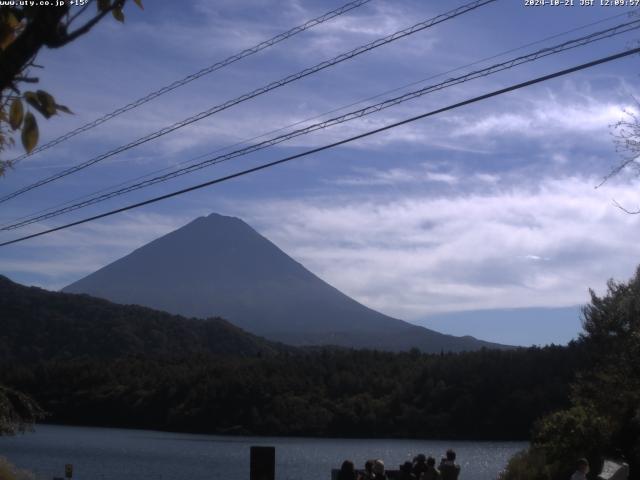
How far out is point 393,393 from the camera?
78625 mm

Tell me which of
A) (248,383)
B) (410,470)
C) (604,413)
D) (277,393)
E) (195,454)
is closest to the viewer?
(410,470)

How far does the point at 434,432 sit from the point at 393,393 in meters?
8.52

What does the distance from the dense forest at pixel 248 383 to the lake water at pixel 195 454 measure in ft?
9.70

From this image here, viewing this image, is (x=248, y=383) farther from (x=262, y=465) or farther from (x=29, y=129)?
(x=29, y=129)

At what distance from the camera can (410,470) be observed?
42.6 feet

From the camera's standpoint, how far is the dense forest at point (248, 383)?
66625 millimetres

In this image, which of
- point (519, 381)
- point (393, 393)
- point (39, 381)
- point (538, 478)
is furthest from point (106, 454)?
point (538, 478)

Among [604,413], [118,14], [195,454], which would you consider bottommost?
[195,454]

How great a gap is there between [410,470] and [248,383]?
226 feet

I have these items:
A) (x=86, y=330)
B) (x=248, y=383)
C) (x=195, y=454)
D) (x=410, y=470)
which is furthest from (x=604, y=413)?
(x=86, y=330)

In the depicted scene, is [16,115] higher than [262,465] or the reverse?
higher

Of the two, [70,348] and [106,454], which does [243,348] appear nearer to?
[70,348]

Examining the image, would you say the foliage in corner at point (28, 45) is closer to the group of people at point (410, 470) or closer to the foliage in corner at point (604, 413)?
the group of people at point (410, 470)

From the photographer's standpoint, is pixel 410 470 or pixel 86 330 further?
pixel 86 330
